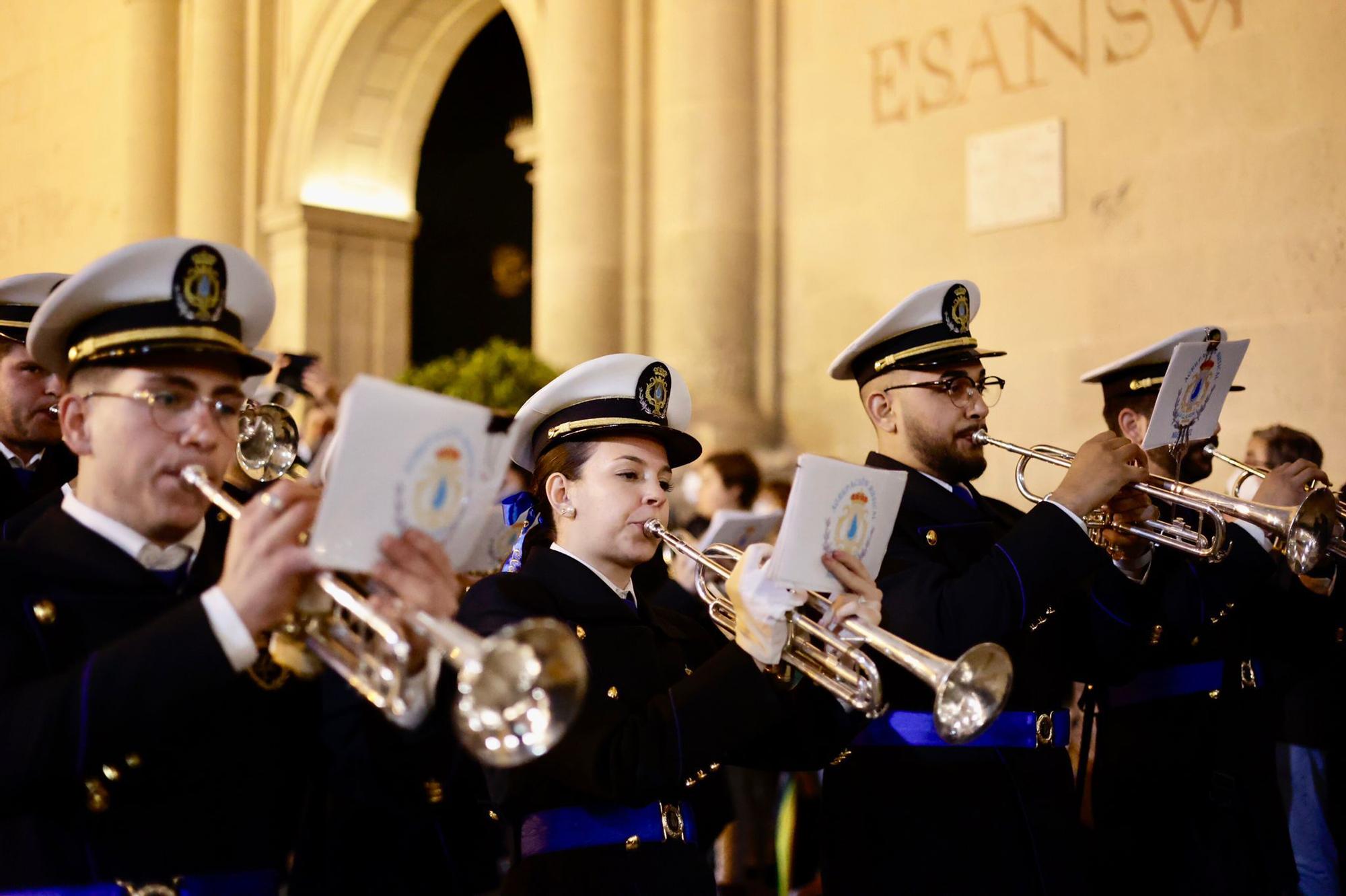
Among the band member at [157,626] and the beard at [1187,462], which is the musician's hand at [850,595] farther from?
the beard at [1187,462]

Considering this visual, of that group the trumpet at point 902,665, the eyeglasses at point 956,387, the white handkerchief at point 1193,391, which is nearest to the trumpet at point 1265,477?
the white handkerchief at point 1193,391

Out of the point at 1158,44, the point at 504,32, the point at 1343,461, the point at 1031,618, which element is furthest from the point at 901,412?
the point at 504,32

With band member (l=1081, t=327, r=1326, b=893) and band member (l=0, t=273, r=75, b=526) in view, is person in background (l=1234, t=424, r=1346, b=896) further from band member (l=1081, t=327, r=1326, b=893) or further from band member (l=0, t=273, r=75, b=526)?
band member (l=0, t=273, r=75, b=526)

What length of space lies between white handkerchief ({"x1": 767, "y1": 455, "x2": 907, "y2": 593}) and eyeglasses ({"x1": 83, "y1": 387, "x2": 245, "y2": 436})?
105 centimetres

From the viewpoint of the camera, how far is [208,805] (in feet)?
7.59

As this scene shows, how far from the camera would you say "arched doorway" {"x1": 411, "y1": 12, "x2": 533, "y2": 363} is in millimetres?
14664

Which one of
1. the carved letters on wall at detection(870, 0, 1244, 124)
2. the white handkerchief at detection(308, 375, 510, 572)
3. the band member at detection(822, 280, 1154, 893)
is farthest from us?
the carved letters on wall at detection(870, 0, 1244, 124)

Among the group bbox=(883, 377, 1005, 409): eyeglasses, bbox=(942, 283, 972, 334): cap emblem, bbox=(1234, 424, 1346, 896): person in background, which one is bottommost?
bbox=(1234, 424, 1346, 896): person in background

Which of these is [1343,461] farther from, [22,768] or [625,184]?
[22,768]

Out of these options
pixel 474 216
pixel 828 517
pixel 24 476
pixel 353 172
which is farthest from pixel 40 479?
pixel 474 216

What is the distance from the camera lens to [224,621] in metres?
2.07

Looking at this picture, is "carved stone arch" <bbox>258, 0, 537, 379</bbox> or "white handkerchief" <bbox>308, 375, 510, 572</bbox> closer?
"white handkerchief" <bbox>308, 375, 510, 572</bbox>

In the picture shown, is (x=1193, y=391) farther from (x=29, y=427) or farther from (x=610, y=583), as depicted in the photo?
(x=29, y=427)

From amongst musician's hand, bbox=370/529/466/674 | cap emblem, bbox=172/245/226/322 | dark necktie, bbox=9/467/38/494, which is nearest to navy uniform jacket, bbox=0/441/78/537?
dark necktie, bbox=9/467/38/494
